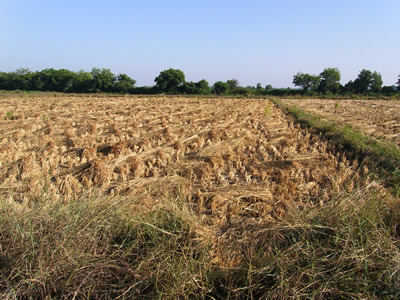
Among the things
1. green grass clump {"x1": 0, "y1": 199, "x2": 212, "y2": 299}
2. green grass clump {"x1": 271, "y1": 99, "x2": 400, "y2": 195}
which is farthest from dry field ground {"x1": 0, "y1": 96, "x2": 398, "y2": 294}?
green grass clump {"x1": 271, "y1": 99, "x2": 400, "y2": 195}

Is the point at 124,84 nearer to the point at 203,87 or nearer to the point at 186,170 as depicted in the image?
the point at 203,87

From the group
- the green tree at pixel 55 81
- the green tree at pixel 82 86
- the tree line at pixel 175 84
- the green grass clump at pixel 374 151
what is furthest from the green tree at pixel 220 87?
the green grass clump at pixel 374 151

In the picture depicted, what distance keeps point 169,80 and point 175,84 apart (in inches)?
42.7

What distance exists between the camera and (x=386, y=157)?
477 cm

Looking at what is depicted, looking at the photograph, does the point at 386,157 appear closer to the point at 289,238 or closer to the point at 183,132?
the point at 289,238

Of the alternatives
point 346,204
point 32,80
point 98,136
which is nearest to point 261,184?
point 346,204

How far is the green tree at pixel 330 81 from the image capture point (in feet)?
136

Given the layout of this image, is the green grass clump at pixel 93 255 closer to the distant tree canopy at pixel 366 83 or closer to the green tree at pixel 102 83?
the green tree at pixel 102 83

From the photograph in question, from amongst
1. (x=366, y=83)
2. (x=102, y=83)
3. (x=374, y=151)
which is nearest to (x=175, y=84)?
(x=102, y=83)

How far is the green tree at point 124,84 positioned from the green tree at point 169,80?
4654 millimetres

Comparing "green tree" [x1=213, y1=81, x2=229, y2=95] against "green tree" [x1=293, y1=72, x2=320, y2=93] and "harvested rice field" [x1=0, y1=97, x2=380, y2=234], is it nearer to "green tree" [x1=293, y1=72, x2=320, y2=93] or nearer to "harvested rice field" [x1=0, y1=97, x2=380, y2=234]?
"green tree" [x1=293, y1=72, x2=320, y2=93]

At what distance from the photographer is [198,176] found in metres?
4.11

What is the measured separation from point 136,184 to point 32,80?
5117 cm

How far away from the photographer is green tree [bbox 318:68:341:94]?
41312 mm
